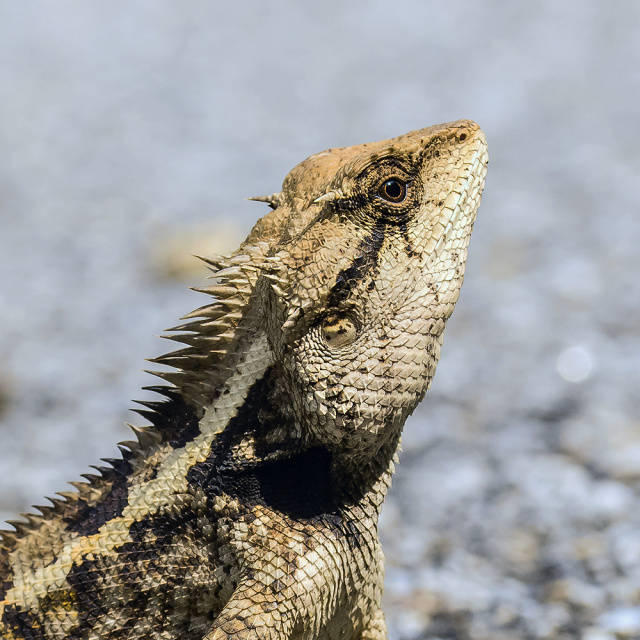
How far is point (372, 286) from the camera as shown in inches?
132

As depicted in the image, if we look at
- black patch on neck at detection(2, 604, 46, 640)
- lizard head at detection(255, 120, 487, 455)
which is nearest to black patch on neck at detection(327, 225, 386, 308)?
lizard head at detection(255, 120, 487, 455)

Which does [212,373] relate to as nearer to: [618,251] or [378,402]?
[378,402]

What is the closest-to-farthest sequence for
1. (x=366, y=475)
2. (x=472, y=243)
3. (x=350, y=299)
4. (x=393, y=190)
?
(x=350, y=299) < (x=393, y=190) < (x=366, y=475) < (x=472, y=243)

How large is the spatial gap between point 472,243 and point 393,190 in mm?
6757

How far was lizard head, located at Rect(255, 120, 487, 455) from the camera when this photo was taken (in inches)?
130

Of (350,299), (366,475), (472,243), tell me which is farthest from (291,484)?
(472,243)

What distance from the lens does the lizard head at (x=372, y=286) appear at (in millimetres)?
3307

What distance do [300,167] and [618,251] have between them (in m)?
6.59

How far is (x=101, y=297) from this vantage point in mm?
9602

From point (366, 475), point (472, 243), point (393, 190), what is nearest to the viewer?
point (393, 190)

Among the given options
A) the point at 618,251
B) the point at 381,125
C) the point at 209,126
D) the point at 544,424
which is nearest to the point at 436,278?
the point at 544,424

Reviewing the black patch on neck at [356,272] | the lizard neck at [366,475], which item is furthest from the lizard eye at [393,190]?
the lizard neck at [366,475]

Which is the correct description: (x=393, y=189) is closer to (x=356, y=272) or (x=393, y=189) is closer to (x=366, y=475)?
(x=356, y=272)

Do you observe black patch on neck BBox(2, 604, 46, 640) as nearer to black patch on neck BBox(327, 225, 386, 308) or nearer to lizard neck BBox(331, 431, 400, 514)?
lizard neck BBox(331, 431, 400, 514)
